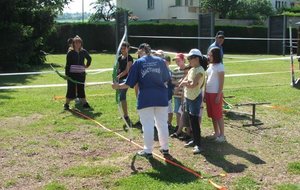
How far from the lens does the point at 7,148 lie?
296 inches

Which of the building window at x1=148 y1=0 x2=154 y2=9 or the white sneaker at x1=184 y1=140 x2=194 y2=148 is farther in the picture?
the building window at x1=148 y1=0 x2=154 y2=9

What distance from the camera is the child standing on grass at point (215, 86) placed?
7.40 meters

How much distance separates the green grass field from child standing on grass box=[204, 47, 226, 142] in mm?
512

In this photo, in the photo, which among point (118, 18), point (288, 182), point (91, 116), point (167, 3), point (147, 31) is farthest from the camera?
point (167, 3)

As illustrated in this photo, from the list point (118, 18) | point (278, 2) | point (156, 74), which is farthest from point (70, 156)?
Result: point (278, 2)

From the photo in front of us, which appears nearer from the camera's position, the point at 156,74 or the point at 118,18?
the point at 156,74

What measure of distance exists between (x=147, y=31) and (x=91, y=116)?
29611 mm

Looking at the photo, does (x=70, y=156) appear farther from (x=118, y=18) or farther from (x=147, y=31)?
(x=147, y=31)

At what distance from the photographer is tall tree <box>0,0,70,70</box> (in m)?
21.7

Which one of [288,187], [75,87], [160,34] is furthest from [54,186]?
[160,34]

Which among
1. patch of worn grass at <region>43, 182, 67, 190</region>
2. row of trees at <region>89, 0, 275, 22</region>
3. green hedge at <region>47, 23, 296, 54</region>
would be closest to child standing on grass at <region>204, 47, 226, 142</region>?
patch of worn grass at <region>43, 182, 67, 190</region>

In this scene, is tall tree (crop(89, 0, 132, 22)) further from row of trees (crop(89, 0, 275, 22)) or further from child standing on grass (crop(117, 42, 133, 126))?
child standing on grass (crop(117, 42, 133, 126))

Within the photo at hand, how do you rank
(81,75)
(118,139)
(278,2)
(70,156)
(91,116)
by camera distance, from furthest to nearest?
(278,2) → (81,75) → (91,116) → (118,139) → (70,156)

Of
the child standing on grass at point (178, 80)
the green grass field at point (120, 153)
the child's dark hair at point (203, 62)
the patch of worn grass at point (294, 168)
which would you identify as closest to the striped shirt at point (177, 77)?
the child standing on grass at point (178, 80)
